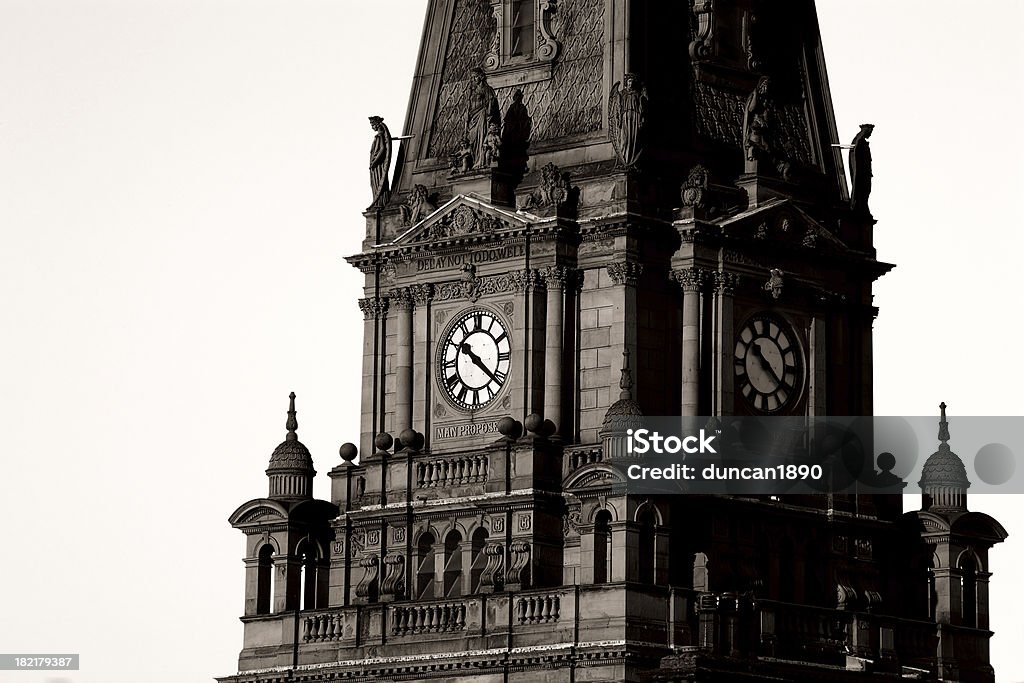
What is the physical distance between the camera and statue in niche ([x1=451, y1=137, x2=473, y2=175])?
116m

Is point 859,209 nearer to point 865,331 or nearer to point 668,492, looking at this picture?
point 865,331

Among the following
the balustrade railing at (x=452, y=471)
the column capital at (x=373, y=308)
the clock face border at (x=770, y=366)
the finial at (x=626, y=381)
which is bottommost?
the balustrade railing at (x=452, y=471)

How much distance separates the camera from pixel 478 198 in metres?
115

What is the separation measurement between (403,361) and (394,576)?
657 cm

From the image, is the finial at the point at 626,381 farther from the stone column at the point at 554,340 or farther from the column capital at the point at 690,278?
the column capital at the point at 690,278

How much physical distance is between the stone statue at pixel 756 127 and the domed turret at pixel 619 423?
8.84 metres

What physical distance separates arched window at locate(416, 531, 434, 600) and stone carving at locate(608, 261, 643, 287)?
344 inches

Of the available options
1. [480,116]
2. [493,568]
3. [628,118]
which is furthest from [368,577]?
[628,118]

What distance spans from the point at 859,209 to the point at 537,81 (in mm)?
9989

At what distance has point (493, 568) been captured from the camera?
11081 cm

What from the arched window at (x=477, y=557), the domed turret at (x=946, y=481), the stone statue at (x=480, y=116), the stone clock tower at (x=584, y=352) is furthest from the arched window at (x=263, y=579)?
the domed turret at (x=946, y=481)

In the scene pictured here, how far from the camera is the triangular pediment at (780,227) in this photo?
374 ft

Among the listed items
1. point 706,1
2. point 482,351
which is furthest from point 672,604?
point 706,1

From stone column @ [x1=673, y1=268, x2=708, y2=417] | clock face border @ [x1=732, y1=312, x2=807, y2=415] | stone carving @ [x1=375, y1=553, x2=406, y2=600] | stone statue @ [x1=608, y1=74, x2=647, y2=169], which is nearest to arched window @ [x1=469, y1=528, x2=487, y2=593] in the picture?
stone carving @ [x1=375, y1=553, x2=406, y2=600]
